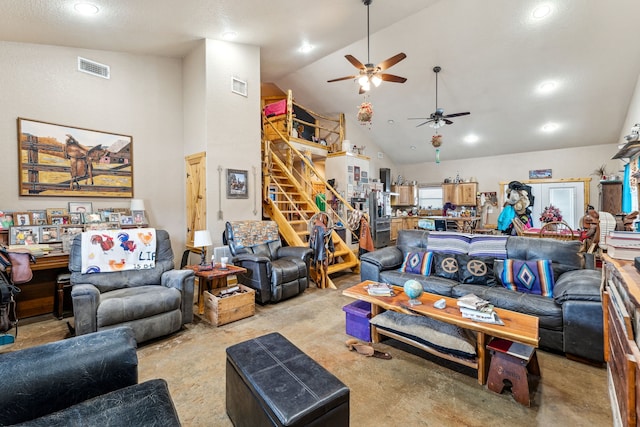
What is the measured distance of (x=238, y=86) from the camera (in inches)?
191

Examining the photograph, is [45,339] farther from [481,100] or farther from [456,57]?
[481,100]

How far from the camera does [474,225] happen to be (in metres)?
8.21

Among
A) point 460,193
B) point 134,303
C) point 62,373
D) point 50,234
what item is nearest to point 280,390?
point 62,373

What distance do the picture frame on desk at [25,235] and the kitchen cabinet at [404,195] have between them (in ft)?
29.1

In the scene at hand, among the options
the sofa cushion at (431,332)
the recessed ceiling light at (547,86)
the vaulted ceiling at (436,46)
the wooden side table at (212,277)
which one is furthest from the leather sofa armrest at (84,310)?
the recessed ceiling light at (547,86)

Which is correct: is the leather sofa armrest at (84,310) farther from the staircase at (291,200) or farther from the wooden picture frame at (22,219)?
the staircase at (291,200)

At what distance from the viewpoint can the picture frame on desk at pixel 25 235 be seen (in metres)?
3.23

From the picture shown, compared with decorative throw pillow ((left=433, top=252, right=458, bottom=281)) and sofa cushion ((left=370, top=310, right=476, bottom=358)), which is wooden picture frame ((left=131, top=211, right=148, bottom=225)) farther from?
decorative throw pillow ((left=433, top=252, right=458, bottom=281))

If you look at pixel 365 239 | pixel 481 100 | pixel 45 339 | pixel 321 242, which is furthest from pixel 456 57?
pixel 45 339

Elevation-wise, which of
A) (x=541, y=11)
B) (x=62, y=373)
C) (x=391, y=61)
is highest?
(x=541, y=11)

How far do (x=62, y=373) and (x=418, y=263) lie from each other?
3320 millimetres

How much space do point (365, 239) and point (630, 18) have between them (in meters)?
5.24

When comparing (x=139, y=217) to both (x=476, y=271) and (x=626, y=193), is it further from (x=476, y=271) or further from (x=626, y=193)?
(x=626, y=193)

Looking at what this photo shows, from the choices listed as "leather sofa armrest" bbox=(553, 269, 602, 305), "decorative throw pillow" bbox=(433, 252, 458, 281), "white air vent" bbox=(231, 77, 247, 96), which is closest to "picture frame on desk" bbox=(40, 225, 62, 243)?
"white air vent" bbox=(231, 77, 247, 96)
